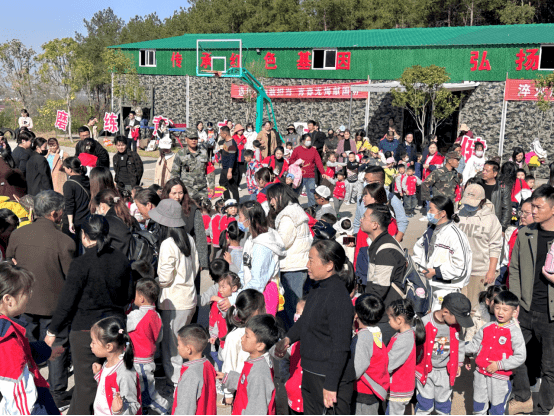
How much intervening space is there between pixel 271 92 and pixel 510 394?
23.5 m

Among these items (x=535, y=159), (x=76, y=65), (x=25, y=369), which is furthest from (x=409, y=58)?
(x=25, y=369)

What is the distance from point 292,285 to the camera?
5727mm

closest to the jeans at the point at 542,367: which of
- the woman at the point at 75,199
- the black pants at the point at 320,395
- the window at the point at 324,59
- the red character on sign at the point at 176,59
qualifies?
the black pants at the point at 320,395

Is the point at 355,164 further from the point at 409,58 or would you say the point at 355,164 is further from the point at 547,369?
the point at 409,58

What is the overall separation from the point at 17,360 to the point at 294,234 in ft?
9.73

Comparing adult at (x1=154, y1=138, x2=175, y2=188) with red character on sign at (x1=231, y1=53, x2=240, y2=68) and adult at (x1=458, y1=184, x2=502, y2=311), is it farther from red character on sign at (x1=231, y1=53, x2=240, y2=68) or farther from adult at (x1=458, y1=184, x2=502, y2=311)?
red character on sign at (x1=231, y1=53, x2=240, y2=68)

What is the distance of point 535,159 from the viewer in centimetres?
1343

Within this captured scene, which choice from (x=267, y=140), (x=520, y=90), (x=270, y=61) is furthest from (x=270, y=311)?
(x=270, y=61)

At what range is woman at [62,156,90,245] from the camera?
654cm

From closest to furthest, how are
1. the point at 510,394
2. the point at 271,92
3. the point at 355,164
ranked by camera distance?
the point at 510,394
the point at 355,164
the point at 271,92

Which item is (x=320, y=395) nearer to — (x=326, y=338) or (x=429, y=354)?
(x=326, y=338)

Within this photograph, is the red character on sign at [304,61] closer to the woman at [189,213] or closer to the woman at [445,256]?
the woman at [189,213]

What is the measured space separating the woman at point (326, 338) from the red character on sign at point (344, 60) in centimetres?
2257

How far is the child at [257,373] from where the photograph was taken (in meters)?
3.65
